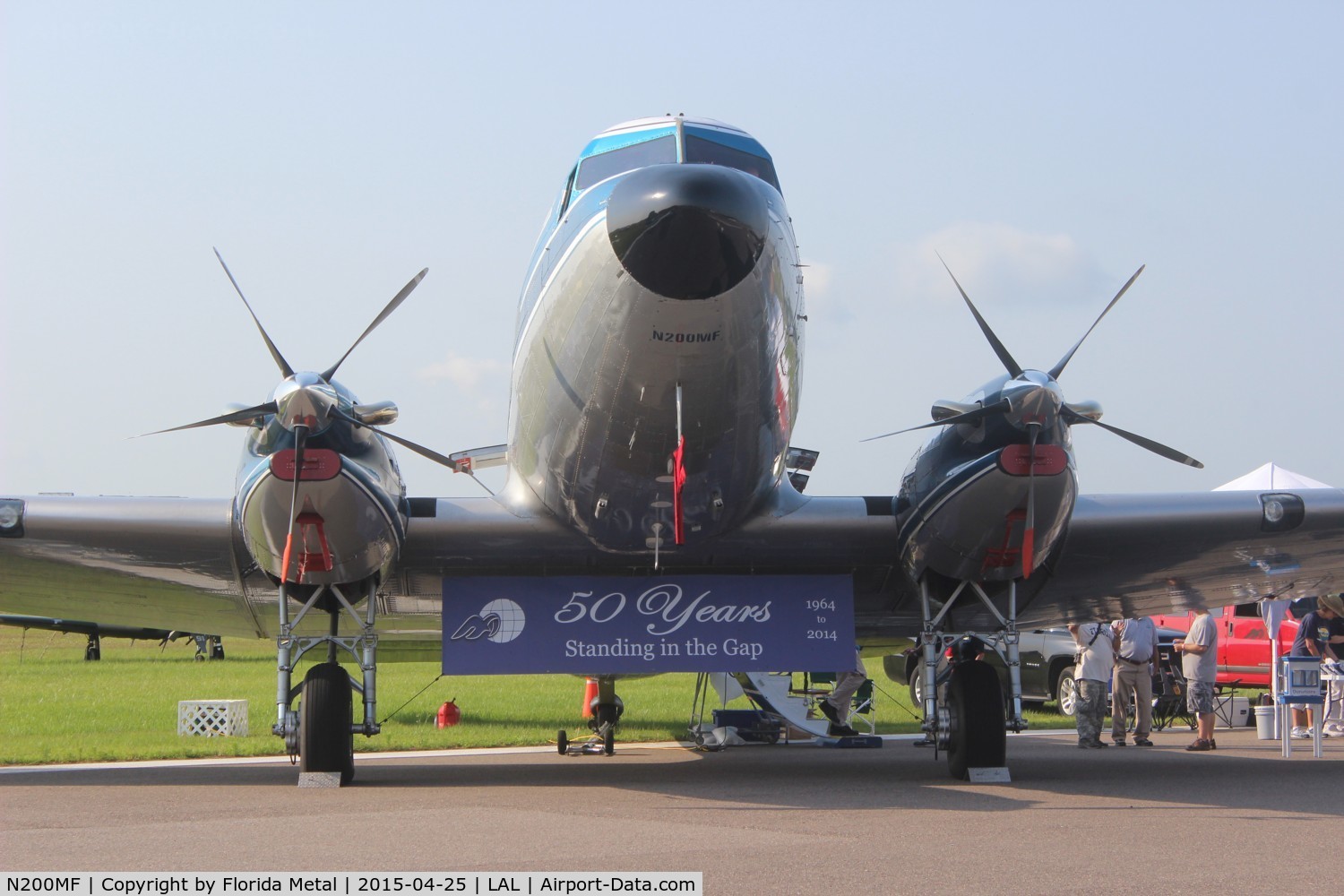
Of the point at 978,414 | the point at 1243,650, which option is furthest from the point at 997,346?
the point at 1243,650

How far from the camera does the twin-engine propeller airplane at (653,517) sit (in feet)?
30.3

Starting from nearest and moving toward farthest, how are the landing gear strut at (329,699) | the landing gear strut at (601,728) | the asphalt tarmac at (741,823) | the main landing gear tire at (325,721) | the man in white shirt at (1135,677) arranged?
the asphalt tarmac at (741,823), the landing gear strut at (329,699), the main landing gear tire at (325,721), the landing gear strut at (601,728), the man in white shirt at (1135,677)

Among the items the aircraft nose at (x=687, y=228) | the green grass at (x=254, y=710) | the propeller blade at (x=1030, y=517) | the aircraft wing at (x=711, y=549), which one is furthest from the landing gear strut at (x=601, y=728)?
the aircraft nose at (x=687, y=228)

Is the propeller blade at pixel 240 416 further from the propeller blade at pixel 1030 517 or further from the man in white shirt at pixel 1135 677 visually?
the man in white shirt at pixel 1135 677

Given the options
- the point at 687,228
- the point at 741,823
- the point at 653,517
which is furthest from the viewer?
the point at 653,517

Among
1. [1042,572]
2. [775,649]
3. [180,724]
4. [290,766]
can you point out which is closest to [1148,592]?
[1042,572]

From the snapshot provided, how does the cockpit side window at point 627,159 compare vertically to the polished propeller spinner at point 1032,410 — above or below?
above

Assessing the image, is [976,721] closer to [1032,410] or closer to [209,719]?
[1032,410]

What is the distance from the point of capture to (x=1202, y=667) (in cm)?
1686

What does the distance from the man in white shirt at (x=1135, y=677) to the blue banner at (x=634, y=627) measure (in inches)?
258

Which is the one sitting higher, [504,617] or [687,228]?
[687,228]

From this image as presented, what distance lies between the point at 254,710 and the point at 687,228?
19.3 meters

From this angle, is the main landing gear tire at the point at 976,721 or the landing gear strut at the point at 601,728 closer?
the main landing gear tire at the point at 976,721

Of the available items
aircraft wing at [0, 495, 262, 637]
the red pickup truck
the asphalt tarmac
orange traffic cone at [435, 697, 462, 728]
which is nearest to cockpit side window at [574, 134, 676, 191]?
aircraft wing at [0, 495, 262, 637]
